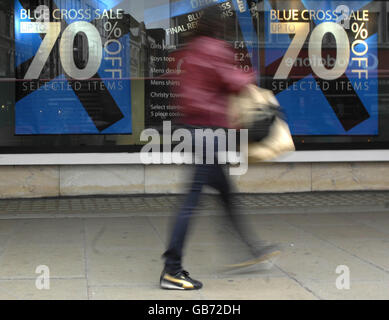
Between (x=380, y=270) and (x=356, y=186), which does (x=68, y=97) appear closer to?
(x=356, y=186)

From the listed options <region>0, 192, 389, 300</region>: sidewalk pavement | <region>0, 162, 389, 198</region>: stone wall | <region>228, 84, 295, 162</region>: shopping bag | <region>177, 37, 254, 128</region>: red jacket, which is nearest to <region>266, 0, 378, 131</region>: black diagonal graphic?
<region>0, 162, 389, 198</region>: stone wall

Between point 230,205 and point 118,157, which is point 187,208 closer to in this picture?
point 230,205

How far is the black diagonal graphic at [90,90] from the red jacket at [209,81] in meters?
4.63

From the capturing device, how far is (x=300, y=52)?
926 centimetres

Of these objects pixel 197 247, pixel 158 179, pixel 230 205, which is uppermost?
pixel 230 205

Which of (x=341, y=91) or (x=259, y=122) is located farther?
(x=341, y=91)

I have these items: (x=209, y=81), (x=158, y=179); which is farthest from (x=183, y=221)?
(x=158, y=179)

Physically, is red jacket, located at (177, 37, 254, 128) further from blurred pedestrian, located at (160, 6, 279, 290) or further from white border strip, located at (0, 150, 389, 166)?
white border strip, located at (0, 150, 389, 166)

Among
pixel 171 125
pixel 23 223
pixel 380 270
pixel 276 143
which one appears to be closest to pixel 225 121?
pixel 276 143

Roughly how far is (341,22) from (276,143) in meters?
5.22

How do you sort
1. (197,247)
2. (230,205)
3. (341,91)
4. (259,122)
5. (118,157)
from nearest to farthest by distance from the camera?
1. (259,122)
2. (230,205)
3. (197,247)
4. (118,157)
5. (341,91)

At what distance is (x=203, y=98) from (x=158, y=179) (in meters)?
4.53

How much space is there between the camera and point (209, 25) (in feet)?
14.8

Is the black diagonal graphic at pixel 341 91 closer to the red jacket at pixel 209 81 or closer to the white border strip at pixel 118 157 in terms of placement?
the white border strip at pixel 118 157
